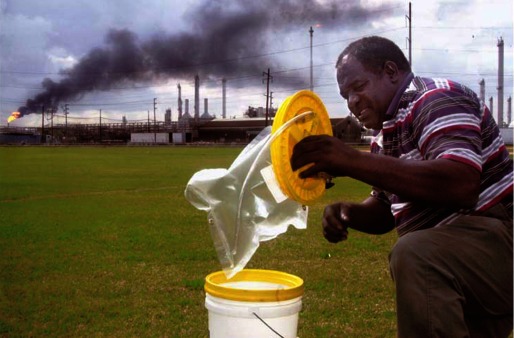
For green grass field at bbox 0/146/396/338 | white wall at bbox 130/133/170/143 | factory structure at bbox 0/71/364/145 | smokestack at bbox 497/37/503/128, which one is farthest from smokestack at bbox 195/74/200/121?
green grass field at bbox 0/146/396/338

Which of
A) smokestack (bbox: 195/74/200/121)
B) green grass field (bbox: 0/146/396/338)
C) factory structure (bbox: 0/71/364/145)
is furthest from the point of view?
smokestack (bbox: 195/74/200/121)

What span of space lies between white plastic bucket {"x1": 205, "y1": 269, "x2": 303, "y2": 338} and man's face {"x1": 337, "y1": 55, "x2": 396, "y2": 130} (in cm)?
82

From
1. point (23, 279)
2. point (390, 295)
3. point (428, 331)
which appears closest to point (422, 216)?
point (428, 331)

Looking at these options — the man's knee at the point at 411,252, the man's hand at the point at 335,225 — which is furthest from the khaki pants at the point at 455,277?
the man's hand at the point at 335,225

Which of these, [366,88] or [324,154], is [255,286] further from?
[366,88]

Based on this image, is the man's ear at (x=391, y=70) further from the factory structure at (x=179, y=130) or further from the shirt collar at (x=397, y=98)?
the factory structure at (x=179, y=130)

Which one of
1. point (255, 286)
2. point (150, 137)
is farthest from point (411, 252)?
point (150, 137)

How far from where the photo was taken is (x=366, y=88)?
273 centimetres

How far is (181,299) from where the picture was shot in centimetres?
535

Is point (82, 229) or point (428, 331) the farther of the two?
point (82, 229)

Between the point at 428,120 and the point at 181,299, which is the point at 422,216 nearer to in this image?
the point at 428,120

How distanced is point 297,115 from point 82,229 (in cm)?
752

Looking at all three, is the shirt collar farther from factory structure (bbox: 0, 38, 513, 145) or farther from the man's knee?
factory structure (bbox: 0, 38, 513, 145)

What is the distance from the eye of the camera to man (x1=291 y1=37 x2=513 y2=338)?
2.30 meters
